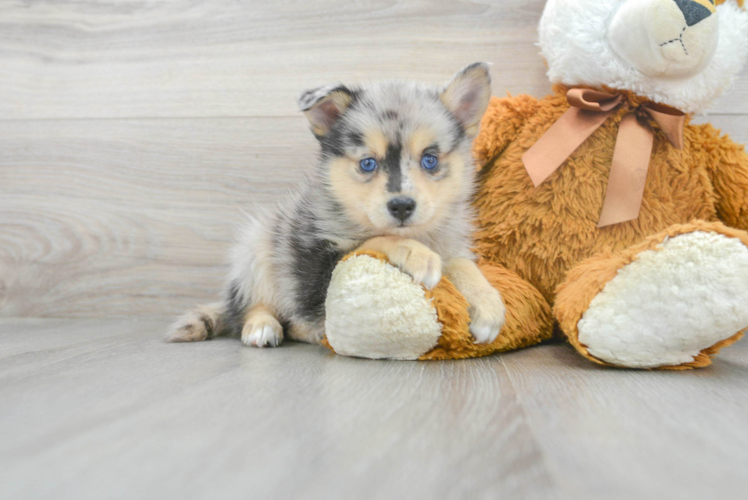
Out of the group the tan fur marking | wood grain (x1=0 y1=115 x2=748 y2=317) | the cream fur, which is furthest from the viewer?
wood grain (x1=0 y1=115 x2=748 y2=317)

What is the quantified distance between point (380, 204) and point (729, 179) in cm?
94

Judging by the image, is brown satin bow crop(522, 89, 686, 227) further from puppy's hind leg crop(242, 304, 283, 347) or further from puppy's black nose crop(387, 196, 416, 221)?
puppy's hind leg crop(242, 304, 283, 347)

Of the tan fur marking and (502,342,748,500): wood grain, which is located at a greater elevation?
the tan fur marking

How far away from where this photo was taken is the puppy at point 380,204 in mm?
1294

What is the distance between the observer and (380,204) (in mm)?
1285

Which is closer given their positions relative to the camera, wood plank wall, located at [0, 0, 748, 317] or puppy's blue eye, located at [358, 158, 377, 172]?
puppy's blue eye, located at [358, 158, 377, 172]

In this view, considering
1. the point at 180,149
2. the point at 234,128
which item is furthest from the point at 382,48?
the point at 180,149

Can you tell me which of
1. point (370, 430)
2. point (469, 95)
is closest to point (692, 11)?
point (469, 95)

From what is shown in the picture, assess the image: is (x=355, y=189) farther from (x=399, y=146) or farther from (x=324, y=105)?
(x=324, y=105)

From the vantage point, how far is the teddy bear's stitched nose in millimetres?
1297

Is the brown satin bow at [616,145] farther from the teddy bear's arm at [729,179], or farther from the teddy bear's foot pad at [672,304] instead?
the teddy bear's foot pad at [672,304]

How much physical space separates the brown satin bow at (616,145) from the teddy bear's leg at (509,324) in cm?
26

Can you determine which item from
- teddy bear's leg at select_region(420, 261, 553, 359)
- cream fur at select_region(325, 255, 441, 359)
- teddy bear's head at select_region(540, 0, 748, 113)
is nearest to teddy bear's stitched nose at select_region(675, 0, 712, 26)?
teddy bear's head at select_region(540, 0, 748, 113)

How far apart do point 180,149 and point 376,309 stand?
125 centimetres
